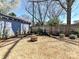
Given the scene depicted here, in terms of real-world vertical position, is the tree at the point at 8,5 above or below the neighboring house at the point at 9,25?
above

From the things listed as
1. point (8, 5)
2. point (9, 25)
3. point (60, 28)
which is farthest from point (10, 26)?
point (8, 5)

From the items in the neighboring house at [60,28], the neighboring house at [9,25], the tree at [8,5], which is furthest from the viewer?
the tree at [8,5]

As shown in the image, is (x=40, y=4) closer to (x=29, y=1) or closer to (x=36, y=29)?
(x=29, y=1)

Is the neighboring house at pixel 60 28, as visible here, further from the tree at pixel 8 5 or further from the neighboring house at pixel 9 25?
the tree at pixel 8 5

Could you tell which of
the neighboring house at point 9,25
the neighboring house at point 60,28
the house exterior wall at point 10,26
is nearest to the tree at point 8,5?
the neighboring house at point 60,28

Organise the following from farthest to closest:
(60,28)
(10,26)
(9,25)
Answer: (60,28), (10,26), (9,25)

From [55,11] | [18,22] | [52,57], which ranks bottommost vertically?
[52,57]

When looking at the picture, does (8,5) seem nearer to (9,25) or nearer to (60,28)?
(60,28)

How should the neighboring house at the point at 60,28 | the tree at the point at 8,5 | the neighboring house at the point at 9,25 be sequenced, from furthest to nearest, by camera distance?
the tree at the point at 8,5, the neighboring house at the point at 60,28, the neighboring house at the point at 9,25

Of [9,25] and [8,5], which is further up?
[8,5]

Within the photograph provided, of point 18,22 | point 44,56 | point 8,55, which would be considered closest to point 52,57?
point 44,56

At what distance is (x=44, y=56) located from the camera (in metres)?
10.0

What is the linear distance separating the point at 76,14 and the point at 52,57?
88.3 feet

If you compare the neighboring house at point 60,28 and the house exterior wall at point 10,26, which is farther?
the neighboring house at point 60,28
